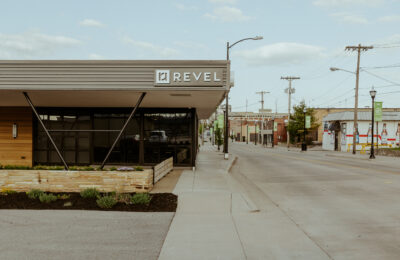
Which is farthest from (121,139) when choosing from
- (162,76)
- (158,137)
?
(162,76)

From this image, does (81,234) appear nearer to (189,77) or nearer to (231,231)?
(231,231)

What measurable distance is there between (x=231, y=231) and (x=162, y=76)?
639 centimetres

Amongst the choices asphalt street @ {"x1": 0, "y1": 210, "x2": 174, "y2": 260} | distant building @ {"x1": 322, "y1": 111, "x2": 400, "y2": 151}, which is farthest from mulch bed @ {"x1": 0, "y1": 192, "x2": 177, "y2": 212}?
distant building @ {"x1": 322, "y1": 111, "x2": 400, "y2": 151}

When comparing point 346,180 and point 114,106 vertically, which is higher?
point 114,106

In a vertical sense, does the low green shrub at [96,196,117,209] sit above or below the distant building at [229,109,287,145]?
below

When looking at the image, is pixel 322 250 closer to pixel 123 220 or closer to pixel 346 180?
pixel 123 220

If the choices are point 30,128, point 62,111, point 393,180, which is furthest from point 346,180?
point 30,128

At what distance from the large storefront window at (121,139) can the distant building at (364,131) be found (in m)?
36.6

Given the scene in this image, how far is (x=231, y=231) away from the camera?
23.5ft

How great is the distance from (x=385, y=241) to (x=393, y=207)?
357 centimetres

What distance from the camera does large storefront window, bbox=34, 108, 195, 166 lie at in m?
18.6

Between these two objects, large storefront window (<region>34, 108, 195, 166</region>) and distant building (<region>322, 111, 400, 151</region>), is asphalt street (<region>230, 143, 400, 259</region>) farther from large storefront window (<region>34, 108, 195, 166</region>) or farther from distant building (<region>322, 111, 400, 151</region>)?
distant building (<region>322, 111, 400, 151</region>)

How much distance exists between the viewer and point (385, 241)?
676 cm

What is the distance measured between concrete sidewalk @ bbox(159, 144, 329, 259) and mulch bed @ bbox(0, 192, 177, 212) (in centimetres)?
38
